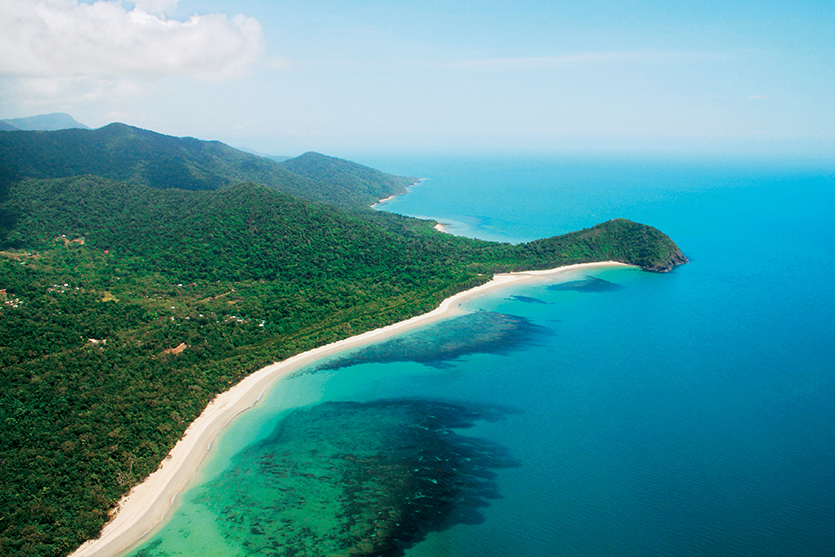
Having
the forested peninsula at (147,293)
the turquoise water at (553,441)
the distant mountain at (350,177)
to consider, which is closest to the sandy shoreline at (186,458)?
the forested peninsula at (147,293)

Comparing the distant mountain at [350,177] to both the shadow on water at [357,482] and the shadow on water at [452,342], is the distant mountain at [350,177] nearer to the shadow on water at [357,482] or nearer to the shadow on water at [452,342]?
the shadow on water at [452,342]

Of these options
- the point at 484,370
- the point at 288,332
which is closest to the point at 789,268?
the point at 484,370

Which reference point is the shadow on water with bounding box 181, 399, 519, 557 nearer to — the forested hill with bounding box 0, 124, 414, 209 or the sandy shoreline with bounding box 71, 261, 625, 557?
the sandy shoreline with bounding box 71, 261, 625, 557

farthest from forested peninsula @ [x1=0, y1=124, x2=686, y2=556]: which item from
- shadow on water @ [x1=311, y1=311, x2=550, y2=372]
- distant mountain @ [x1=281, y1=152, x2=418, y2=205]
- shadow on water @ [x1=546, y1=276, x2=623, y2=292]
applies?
distant mountain @ [x1=281, y1=152, x2=418, y2=205]

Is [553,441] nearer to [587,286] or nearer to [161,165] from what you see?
[587,286]

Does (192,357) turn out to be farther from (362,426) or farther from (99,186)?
(99,186)

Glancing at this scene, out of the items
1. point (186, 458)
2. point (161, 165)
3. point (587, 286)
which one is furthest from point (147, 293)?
point (161, 165)
